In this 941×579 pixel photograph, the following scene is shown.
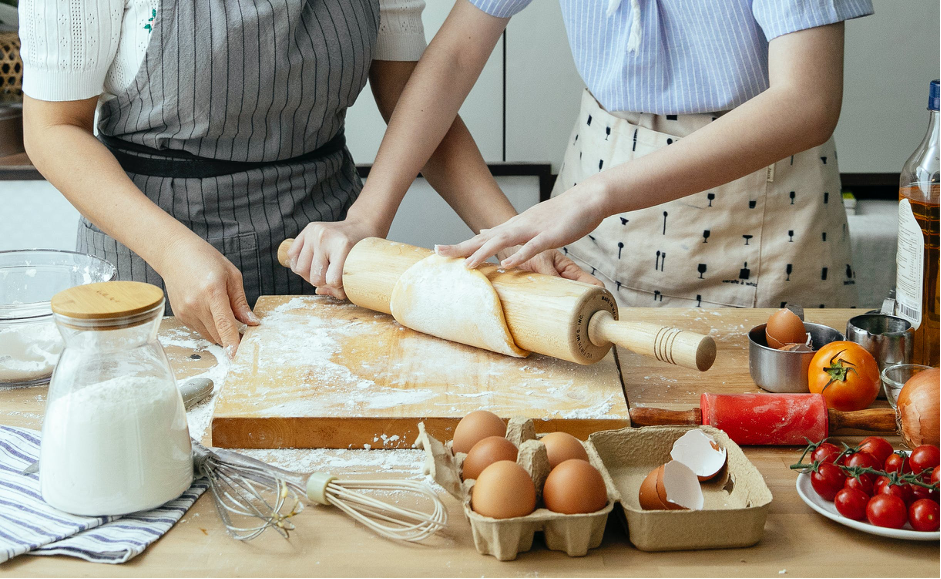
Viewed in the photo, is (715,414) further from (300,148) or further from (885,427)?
(300,148)

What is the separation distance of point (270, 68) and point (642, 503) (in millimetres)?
925

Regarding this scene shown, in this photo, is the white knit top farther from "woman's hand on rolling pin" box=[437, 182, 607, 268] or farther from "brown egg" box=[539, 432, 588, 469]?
"brown egg" box=[539, 432, 588, 469]

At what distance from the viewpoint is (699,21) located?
1.31 m

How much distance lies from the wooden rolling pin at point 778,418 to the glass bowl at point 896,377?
0.11 feet

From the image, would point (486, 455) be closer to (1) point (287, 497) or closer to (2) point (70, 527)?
(1) point (287, 497)

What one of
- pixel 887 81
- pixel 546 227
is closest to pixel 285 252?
pixel 546 227

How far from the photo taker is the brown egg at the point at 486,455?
72 cm

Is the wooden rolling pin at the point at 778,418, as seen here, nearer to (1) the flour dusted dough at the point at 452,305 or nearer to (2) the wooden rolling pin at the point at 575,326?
(2) the wooden rolling pin at the point at 575,326

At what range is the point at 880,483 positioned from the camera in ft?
2.33

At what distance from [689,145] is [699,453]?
1.65 ft

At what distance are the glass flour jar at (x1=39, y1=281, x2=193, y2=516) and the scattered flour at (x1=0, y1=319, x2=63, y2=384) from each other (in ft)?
1.09

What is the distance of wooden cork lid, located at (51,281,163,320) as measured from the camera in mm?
673

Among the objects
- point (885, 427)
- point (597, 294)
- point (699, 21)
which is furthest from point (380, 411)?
point (699, 21)

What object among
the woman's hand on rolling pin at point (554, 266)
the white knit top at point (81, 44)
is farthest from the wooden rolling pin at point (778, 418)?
the white knit top at point (81, 44)
